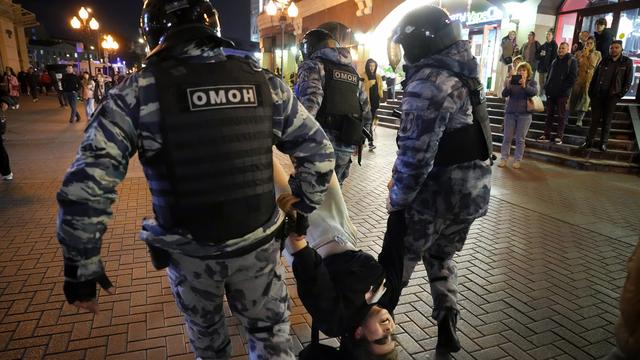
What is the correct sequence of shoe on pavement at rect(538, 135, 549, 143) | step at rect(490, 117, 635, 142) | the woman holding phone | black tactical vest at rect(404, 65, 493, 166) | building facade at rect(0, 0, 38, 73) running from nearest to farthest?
1. black tactical vest at rect(404, 65, 493, 166)
2. the woman holding phone
3. step at rect(490, 117, 635, 142)
4. shoe on pavement at rect(538, 135, 549, 143)
5. building facade at rect(0, 0, 38, 73)

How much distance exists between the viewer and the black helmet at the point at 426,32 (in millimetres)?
2494

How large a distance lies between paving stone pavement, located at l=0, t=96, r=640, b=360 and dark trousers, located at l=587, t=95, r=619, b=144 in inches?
104

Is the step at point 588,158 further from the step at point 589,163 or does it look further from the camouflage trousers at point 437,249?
the camouflage trousers at point 437,249

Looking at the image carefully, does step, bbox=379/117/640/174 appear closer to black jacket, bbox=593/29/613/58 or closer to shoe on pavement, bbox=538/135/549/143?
shoe on pavement, bbox=538/135/549/143

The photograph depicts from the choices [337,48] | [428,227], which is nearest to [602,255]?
[428,227]

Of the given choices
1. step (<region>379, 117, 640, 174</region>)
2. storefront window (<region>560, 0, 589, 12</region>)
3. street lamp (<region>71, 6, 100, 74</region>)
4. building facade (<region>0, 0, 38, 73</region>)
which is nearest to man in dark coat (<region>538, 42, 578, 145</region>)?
step (<region>379, 117, 640, 174</region>)

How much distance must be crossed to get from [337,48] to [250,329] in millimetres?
3025

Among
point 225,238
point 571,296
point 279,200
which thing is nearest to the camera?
point 225,238

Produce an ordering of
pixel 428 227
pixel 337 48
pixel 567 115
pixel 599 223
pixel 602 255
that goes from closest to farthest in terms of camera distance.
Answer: pixel 428 227 → pixel 337 48 → pixel 602 255 → pixel 599 223 → pixel 567 115

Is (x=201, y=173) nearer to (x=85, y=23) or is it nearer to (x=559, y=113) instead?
(x=559, y=113)

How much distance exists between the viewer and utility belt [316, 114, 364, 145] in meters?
4.15

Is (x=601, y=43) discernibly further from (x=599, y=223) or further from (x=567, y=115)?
(x=599, y=223)

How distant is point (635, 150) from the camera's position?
9.33 metres

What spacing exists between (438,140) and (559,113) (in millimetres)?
9091
